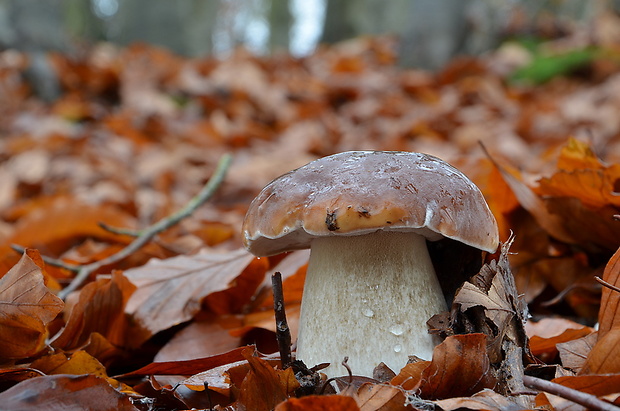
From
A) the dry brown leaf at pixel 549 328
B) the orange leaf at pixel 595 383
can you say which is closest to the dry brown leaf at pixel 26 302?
the orange leaf at pixel 595 383

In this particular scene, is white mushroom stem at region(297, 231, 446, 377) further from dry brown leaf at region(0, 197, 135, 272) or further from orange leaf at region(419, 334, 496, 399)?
dry brown leaf at region(0, 197, 135, 272)

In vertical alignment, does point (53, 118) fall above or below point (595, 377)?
above

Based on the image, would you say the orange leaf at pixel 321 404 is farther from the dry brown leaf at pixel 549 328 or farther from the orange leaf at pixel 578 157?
the orange leaf at pixel 578 157

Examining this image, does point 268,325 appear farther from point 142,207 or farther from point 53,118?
point 53,118

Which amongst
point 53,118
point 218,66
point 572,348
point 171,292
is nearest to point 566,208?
point 572,348

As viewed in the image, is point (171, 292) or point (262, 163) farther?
point (262, 163)

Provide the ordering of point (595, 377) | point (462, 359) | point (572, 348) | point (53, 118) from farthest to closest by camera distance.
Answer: point (53, 118)
point (572, 348)
point (462, 359)
point (595, 377)
